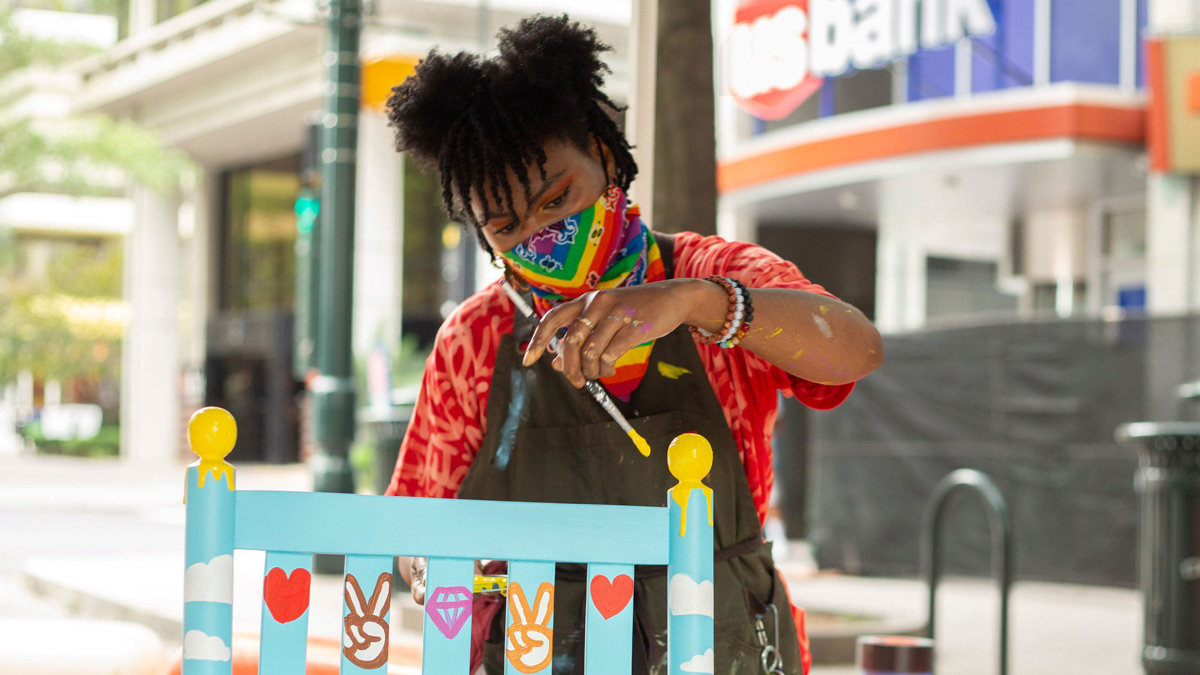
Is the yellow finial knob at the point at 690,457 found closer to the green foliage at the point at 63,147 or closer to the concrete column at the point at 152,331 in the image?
the green foliage at the point at 63,147

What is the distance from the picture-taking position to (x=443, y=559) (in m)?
1.59

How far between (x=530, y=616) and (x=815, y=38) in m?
14.0

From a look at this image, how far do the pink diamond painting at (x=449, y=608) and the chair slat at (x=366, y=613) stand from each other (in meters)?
0.06

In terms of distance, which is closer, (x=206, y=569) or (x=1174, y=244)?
Answer: (x=206, y=569)

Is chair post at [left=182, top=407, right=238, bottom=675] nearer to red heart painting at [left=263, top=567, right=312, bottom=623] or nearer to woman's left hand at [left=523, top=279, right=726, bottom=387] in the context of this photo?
red heart painting at [left=263, top=567, right=312, bottom=623]

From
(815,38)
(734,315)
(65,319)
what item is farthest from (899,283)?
(734,315)

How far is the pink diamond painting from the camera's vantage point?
1.59 meters

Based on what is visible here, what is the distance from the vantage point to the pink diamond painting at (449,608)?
1.59m

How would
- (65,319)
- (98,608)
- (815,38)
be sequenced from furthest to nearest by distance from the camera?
(65,319)
(815,38)
(98,608)

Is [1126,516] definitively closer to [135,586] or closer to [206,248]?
[135,586]

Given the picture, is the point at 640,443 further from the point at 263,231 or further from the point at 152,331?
the point at 263,231

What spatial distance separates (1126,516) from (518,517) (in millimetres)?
7938

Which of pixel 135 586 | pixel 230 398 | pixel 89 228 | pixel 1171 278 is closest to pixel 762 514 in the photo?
pixel 135 586

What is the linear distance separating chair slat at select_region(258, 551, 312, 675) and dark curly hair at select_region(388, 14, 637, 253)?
56 centimetres
